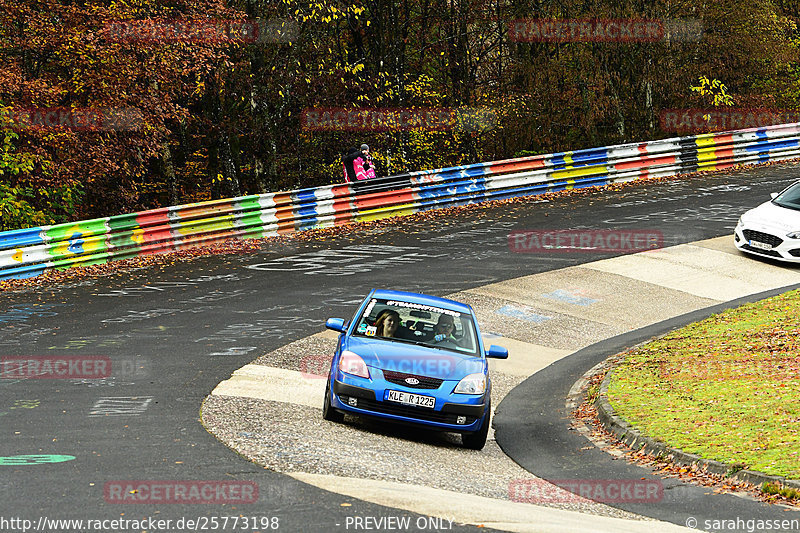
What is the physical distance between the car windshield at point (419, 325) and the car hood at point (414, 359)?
0.19 metres

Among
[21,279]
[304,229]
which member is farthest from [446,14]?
[21,279]

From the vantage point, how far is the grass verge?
9.69 metres

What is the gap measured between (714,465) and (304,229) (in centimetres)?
1523

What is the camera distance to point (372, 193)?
24.3m

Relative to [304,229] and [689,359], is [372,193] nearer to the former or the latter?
[304,229]

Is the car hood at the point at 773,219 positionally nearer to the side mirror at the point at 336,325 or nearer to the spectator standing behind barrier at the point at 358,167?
the spectator standing behind barrier at the point at 358,167

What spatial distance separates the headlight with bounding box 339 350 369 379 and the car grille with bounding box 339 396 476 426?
277 millimetres
